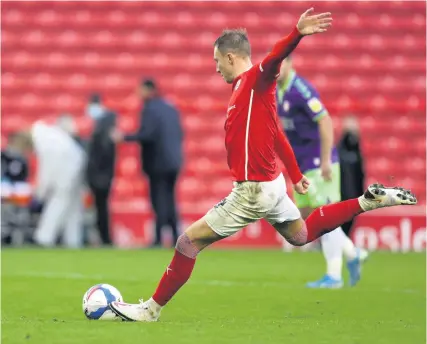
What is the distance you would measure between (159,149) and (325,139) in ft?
24.1

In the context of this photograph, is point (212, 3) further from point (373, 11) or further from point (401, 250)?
point (401, 250)

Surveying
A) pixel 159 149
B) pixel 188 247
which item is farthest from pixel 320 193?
pixel 159 149

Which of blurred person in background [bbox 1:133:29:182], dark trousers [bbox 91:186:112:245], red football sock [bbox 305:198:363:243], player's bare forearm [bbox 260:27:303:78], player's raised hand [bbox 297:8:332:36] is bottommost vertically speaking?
dark trousers [bbox 91:186:112:245]

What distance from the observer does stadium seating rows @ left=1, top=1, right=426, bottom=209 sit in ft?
72.9

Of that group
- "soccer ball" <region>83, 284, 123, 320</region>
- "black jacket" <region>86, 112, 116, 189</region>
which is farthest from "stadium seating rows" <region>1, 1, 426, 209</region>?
"soccer ball" <region>83, 284, 123, 320</region>

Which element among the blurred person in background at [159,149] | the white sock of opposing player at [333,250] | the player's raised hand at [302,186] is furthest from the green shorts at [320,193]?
the blurred person in background at [159,149]

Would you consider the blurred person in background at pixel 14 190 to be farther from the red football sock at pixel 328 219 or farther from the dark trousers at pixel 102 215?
the red football sock at pixel 328 219

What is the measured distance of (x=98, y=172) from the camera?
18.0 metres

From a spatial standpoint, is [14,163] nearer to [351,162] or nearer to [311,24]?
[351,162]

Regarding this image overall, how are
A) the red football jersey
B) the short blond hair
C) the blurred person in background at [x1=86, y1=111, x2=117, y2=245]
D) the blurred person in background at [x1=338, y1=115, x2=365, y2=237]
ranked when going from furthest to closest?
1. the blurred person in background at [x1=86, y1=111, x2=117, y2=245]
2. the blurred person in background at [x1=338, y1=115, x2=365, y2=237]
3. the short blond hair
4. the red football jersey

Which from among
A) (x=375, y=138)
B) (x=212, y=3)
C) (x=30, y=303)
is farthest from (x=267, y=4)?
(x=30, y=303)

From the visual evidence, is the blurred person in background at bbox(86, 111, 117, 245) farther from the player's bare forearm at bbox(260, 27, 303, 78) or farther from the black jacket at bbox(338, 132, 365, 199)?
the player's bare forearm at bbox(260, 27, 303, 78)

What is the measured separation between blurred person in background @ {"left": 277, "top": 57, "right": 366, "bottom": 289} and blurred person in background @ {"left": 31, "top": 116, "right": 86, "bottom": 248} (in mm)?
7922

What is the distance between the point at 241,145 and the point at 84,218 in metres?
11.9
